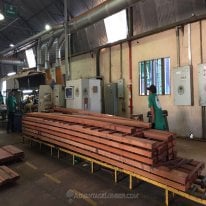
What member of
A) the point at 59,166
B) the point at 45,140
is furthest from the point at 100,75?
the point at 59,166

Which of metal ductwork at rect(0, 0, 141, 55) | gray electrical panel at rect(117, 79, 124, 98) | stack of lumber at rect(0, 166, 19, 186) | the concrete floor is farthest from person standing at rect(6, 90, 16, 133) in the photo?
stack of lumber at rect(0, 166, 19, 186)

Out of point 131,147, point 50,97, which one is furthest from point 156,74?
point 131,147

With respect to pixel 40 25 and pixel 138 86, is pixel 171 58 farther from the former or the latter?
pixel 40 25

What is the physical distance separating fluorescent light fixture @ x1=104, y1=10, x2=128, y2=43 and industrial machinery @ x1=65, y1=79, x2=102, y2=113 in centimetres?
219

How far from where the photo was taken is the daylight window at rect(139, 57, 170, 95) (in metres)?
6.62

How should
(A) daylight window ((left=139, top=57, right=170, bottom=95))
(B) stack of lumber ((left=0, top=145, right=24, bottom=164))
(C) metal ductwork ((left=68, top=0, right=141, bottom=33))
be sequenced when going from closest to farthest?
1. (B) stack of lumber ((left=0, top=145, right=24, bottom=164))
2. (C) metal ductwork ((left=68, top=0, right=141, bottom=33))
3. (A) daylight window ((left=139, top=57, right=170, bottom=95))

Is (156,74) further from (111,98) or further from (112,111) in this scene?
(112,111)

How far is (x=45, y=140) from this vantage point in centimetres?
497

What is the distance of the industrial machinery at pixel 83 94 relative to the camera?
6852 millimetres

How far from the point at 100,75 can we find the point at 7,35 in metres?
8.75

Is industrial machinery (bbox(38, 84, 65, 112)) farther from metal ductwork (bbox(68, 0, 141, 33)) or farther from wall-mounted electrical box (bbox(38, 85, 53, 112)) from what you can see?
metal ductwork (bbox(68, 0, 141, 33))

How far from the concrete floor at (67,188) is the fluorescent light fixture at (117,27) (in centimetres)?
517

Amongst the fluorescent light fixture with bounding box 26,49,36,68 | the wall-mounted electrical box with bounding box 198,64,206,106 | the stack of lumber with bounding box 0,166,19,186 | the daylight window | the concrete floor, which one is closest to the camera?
the concrete floor

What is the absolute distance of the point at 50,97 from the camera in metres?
8.06
